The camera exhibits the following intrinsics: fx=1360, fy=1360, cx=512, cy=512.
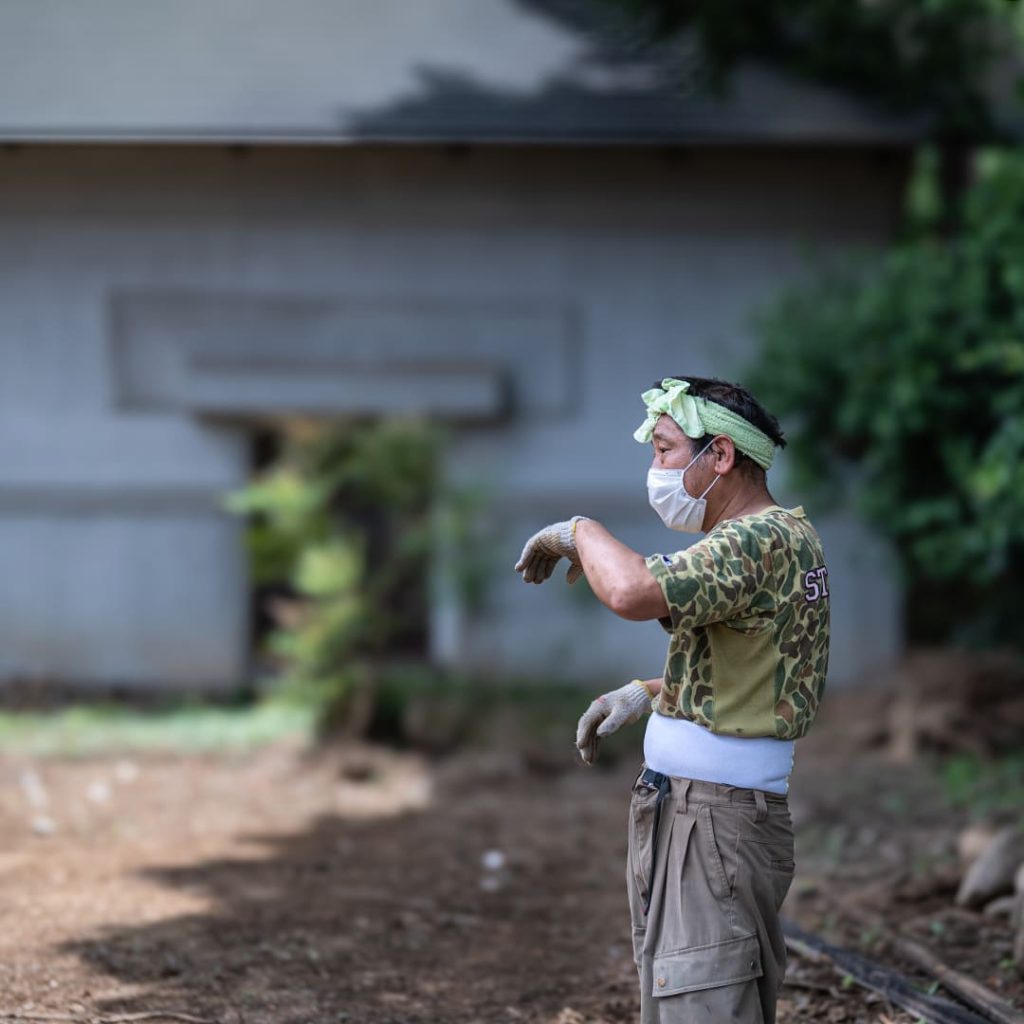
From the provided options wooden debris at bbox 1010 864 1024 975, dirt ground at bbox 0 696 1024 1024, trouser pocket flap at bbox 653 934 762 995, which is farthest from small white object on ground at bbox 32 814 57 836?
trouser pocket flap at bbox 653 934 762 995

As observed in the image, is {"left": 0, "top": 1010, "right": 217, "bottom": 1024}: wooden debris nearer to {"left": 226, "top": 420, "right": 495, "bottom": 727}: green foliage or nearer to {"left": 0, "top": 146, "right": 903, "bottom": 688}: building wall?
{"left": 226, "top": 420, "right": 495, "bottom": 727}: green foliage

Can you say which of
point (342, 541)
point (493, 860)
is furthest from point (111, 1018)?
point (342, 541)

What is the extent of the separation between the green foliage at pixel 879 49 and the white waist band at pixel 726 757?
25.3 ft

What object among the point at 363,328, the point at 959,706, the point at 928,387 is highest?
the point at 363,328

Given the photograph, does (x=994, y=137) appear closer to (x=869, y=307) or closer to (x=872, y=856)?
(x=869, y=307)

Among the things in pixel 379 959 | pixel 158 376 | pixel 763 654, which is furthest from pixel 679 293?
pixel 763 654

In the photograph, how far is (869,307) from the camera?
834 centimetres

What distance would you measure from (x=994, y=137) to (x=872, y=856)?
5.98 m

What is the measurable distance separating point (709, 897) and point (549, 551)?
94 cm

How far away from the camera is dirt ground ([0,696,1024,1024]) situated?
477 cm

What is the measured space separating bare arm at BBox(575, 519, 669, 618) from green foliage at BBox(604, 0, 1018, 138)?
303 inches

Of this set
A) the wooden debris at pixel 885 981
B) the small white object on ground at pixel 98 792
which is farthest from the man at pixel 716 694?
the small white object on ground at pixel 98 792

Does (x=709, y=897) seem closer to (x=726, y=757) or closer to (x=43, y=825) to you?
(x=726, y=757)

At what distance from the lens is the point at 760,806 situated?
10.9 feet
